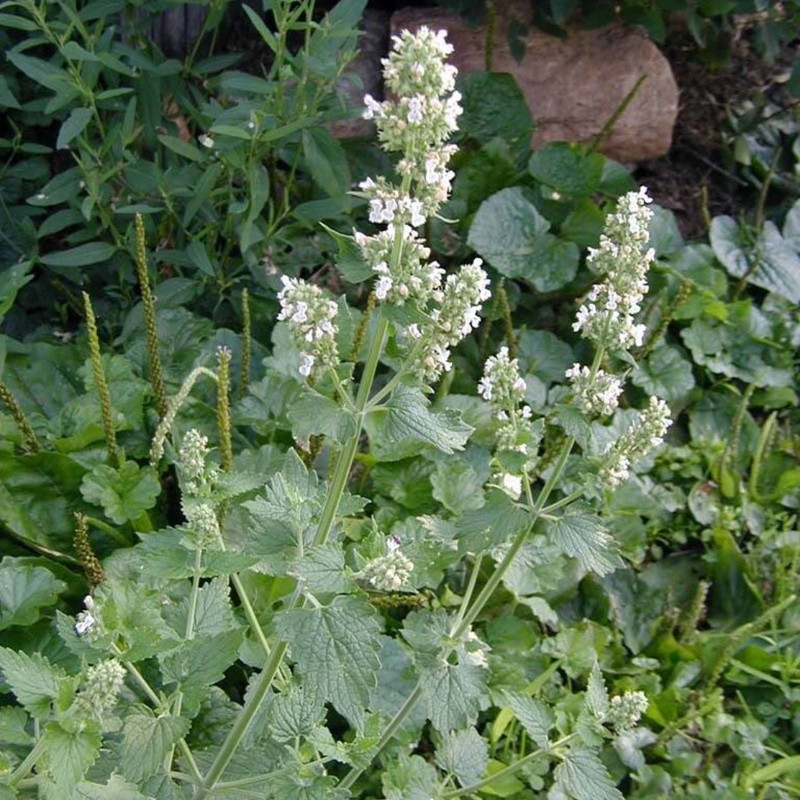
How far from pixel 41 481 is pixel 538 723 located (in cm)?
136

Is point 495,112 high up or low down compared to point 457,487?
up

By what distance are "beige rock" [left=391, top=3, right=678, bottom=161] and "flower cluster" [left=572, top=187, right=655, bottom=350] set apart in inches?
91.5

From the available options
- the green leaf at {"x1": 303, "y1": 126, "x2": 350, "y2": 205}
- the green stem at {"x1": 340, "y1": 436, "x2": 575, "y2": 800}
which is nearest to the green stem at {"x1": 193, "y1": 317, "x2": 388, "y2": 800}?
the green stem at {"x1": 340, "y1": 436, "x2": 575, "y2": 800}

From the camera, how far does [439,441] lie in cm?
155

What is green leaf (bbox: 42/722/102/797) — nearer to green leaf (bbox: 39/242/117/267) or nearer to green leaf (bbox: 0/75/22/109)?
green leaf (bbox: 39/242/117/267)

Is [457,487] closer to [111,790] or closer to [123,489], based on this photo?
[123,489]

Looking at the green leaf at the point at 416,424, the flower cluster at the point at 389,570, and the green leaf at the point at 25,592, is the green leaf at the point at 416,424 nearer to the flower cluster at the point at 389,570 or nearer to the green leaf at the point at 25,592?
the flower cluster at the point at 389,570

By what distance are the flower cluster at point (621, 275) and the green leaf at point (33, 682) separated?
3.35ft

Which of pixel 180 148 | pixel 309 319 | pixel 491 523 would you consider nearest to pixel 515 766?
pixel 491 523

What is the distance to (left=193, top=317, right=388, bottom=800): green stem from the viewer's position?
5.08 feet

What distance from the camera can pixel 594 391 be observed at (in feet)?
5.84

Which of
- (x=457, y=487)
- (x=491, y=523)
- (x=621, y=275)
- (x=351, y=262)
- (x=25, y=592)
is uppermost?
(x=351, y=262)

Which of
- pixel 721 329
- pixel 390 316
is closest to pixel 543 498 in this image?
pixel 390 316

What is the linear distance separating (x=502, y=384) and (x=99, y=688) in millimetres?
829
